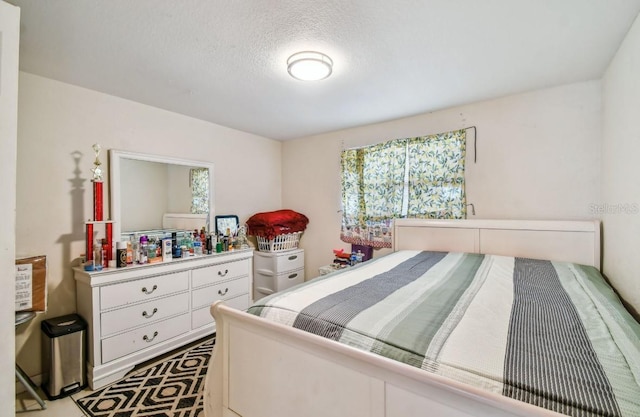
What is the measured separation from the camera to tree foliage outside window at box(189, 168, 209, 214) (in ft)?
10.1

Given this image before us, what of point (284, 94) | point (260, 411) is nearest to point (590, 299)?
point (260, 411)

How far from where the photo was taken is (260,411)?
1.20 meters

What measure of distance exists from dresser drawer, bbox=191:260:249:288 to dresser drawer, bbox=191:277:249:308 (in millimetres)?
55

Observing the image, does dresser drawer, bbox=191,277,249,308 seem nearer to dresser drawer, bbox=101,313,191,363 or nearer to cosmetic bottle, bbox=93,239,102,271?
dresser drawer, bbox=101,313,191,363

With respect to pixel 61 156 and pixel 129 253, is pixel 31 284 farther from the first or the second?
pixel 61 156

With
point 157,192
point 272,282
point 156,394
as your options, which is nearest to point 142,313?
point 156,394

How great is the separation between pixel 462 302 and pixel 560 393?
626 mm

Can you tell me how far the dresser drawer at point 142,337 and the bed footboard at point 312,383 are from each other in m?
1.24

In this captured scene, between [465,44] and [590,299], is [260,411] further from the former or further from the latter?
[465,44]

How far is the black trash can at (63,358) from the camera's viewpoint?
190 centimetres

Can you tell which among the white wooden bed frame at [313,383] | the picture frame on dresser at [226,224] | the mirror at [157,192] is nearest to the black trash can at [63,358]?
the mirror at [157,192]

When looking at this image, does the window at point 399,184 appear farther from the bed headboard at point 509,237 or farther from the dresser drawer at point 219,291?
the dresser drawer at point 219,291

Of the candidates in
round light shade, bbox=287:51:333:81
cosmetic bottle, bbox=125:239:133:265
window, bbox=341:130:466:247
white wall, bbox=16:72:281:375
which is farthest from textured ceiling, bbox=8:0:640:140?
cosmetic bottle, bbox=125:239:133:265

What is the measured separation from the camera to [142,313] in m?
2.25
